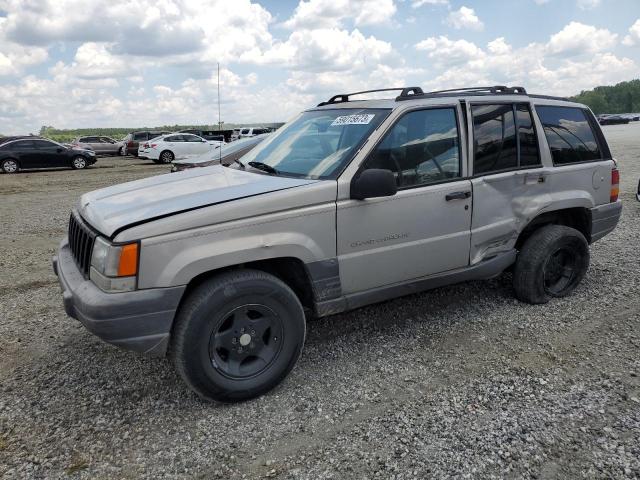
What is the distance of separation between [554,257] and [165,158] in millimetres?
21551

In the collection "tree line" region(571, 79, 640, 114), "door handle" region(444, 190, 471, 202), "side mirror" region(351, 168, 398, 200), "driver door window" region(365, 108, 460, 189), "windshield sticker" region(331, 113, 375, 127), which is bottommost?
"door handle" region(444, 190, 471, 202)

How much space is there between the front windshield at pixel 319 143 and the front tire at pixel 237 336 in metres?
0.94

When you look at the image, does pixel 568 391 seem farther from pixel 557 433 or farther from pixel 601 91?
pixel 601 91

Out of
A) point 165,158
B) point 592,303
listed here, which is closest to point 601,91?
point 165,158

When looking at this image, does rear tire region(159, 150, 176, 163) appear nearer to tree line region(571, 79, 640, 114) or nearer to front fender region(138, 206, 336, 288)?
front fender region(138, 206, 336, 288)

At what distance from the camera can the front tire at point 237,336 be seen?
3.02 meters

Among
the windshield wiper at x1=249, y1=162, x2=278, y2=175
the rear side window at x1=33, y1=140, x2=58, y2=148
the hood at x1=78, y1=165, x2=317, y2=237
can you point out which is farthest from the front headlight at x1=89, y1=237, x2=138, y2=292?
the rear side window at x1=33, y1=140, x2=58, y2=148

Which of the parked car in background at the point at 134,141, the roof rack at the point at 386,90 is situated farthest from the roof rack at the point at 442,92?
the parked car in background at the point at 134,141

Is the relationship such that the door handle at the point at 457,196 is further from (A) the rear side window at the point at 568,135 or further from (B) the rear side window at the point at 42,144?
(B) the rear side window at the point at 42,144

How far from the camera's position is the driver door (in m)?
3.55

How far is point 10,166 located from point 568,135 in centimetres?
2249

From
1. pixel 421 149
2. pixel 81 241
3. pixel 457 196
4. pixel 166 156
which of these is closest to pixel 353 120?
pixel 421 149

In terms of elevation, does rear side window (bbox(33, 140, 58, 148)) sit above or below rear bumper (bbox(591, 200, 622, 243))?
above

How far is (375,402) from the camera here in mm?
A: 3266
